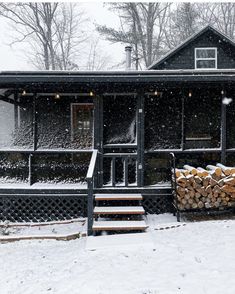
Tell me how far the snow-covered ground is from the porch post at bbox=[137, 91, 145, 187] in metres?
1.49

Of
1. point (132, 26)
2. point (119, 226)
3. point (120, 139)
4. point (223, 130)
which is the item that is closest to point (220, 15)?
point (132, 26)

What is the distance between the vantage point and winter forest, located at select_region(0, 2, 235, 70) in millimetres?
25453

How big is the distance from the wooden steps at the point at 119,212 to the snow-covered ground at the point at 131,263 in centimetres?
22

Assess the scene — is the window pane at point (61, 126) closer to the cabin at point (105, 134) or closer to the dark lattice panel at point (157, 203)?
the cabin at point (105, 134)

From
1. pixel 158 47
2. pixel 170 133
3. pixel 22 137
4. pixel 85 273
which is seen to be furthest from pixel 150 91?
pixel 158 47

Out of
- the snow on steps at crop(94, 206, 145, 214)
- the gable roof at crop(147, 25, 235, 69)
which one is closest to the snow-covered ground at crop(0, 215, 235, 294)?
the snow on steps at crop(94, 206, 145, 214)

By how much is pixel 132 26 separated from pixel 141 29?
832 mm

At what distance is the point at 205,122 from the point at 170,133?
40.7 inches

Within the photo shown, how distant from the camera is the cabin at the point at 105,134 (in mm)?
7785

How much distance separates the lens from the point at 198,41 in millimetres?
14594

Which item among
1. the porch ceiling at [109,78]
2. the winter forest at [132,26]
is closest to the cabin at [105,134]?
the porch ceiling at [109,78]

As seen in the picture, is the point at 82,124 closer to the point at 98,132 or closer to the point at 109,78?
the point at 98,132

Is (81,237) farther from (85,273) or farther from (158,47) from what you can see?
(158,47)

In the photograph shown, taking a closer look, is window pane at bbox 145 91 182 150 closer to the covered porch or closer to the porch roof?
the covered porch
